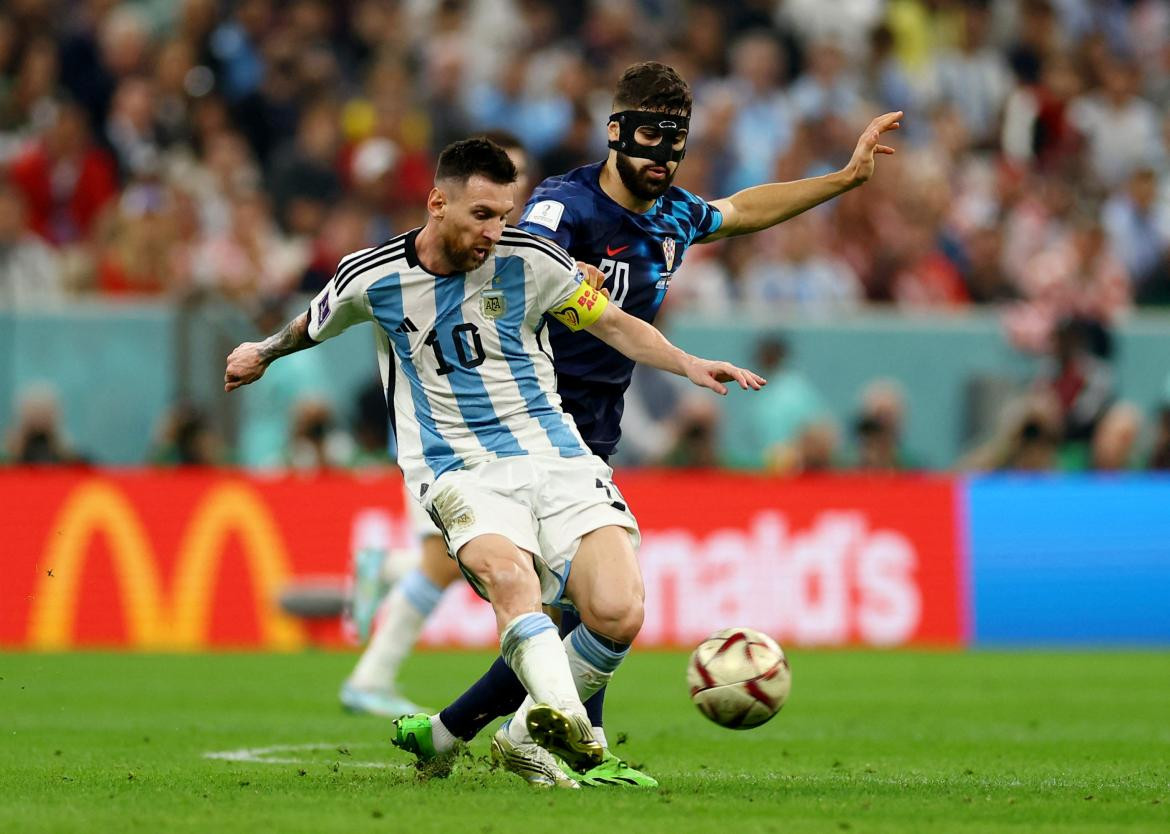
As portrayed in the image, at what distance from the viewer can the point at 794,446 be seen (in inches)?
658

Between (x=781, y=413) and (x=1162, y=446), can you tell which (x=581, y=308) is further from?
(x=1162, y=446)

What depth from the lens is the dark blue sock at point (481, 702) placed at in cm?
740

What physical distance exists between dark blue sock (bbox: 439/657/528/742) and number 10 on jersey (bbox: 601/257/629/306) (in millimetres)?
1533

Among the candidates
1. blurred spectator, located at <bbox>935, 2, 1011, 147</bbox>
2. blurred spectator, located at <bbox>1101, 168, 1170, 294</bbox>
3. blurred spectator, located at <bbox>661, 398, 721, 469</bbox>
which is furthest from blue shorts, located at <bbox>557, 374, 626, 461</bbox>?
blurred spectator, located at <bbox>935, 2, 1011, 147</bbox>

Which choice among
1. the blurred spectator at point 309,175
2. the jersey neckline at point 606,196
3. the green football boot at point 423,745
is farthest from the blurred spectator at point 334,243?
the green football boot at point 423,745

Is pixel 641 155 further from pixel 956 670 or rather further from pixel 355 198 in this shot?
pixel 355 198

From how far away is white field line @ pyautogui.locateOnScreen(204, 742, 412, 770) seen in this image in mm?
8094

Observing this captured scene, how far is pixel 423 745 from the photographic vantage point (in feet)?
24.2

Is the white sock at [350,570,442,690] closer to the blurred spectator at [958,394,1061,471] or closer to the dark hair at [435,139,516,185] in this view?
the dark hair at [435,139,516,185]

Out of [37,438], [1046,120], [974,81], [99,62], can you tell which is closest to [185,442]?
[37,438]

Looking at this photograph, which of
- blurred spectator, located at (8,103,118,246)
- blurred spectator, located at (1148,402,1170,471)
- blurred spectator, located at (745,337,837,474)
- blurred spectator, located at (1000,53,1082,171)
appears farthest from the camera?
blurred spectator, located at (1000,53,1082,171)

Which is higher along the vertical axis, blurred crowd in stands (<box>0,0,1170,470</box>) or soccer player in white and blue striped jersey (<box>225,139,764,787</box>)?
blurred crowd in stands (<box>0,0,1170,470</box>)

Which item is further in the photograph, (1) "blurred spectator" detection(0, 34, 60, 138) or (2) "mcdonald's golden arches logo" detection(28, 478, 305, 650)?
(1) "blurred spectator" detection(0, 34, 60, 138)

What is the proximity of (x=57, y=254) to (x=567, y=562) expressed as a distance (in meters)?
11.0
